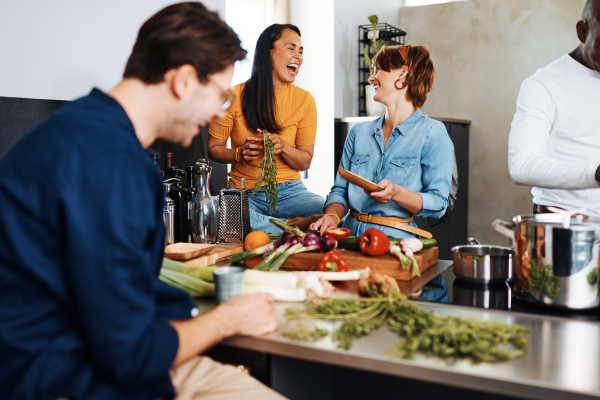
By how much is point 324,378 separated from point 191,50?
3.14 feet

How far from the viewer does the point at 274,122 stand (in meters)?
2.74

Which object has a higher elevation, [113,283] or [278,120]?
[278,120]

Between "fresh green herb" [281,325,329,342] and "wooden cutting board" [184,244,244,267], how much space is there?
0.66 meters

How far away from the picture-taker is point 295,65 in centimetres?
283

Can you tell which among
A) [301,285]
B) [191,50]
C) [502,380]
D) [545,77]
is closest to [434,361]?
[502,380]

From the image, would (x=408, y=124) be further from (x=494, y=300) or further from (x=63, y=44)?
(x=63, y=44)

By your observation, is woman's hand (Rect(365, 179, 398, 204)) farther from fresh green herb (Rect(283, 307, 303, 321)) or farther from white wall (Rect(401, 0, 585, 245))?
white wall (Rect(401, 0, 585, 245))

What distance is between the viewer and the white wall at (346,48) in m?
4.20

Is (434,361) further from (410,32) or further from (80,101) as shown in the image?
(410,32)

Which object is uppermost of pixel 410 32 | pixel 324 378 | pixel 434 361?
pixel 410 32

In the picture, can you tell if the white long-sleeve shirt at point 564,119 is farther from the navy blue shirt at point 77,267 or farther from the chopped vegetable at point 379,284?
the navy blue shirt at point 77,267

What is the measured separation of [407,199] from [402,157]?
10.9 inches

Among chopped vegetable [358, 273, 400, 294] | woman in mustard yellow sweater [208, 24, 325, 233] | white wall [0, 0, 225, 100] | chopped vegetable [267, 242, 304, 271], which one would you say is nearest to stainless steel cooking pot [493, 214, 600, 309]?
chopped vegetable [358, 273, 400, 294]

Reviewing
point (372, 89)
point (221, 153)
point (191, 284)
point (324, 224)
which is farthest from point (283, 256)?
point (372, 89)
